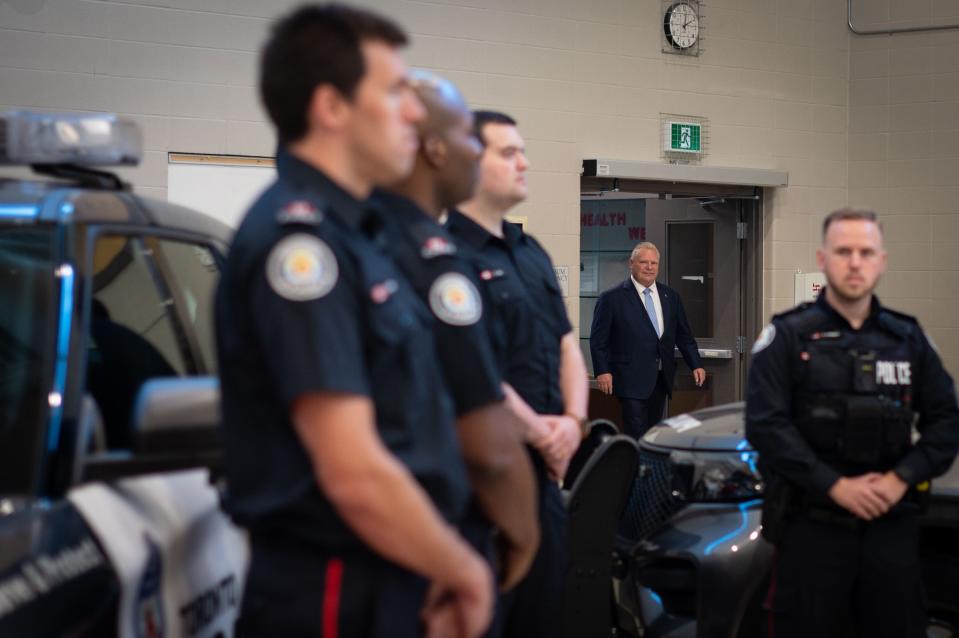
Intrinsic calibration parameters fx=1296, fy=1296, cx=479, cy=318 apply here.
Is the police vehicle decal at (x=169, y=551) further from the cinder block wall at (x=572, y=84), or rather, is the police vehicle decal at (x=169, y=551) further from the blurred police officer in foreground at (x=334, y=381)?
the cinder block wall at (x=572, y=84)

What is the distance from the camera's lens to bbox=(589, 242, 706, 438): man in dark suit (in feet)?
30.3

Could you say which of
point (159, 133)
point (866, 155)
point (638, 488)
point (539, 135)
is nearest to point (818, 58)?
point (866, 155)

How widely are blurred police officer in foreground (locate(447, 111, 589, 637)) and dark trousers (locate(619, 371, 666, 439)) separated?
5647mm

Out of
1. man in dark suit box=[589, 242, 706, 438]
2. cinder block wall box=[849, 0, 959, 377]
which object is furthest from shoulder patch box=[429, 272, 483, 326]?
cinder block wall box=[849, 0, 959, 377]

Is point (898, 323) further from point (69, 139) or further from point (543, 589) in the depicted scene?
point (69, 139)

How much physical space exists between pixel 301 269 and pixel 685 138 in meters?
8.95

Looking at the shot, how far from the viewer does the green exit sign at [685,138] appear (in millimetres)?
10320

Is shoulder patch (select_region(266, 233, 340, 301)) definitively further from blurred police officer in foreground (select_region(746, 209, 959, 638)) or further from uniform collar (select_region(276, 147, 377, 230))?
blurred police officer in foreground (select_region(746, 209, 959, 638))

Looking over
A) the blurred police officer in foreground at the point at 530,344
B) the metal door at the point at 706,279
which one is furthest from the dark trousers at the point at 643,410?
the blurred police officer in foreground at the point at 530,344

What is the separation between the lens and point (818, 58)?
1100 cm

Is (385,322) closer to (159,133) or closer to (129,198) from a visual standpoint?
(129,198)

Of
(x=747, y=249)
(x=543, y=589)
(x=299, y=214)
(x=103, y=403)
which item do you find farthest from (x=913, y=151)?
(x=299, y=214)

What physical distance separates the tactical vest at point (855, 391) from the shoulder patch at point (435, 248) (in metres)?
1.75

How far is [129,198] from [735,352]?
29.2 ft
